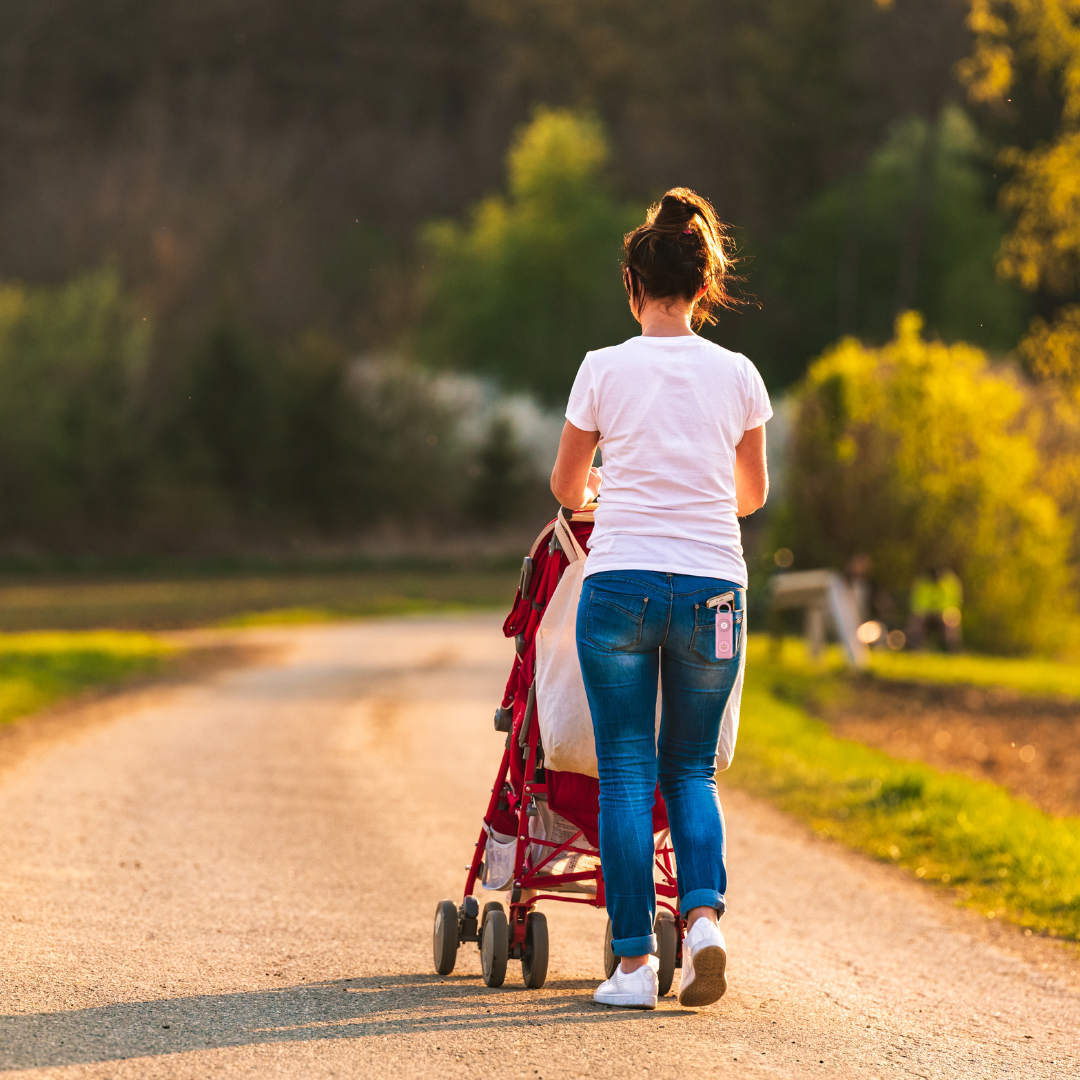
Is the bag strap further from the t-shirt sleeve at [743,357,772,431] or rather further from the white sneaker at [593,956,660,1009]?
the white sneaker at [593,956,660,1009]

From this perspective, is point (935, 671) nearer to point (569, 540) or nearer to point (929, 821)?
point (929, 821)

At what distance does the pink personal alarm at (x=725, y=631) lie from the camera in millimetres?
4383

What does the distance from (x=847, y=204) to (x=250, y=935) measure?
62.5 m

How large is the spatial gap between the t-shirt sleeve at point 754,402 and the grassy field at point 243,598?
25691mm

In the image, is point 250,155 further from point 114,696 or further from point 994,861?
point 994,861

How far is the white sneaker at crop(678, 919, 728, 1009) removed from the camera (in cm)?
425

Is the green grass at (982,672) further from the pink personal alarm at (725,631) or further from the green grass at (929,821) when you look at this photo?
the pink personal alarm at (725,631)

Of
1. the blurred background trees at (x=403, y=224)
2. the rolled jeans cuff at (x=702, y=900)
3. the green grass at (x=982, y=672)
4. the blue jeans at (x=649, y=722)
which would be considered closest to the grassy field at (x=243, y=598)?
the blurred background trees at (x=403, y=224)

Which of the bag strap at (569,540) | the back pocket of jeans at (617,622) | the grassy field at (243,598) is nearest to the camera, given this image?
the back pocket of jeans at (617,622)

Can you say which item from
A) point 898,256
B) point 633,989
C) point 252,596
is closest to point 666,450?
point 633,989

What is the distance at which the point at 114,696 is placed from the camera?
1647 cm

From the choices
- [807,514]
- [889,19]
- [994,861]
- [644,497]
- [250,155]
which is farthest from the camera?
[250,155]

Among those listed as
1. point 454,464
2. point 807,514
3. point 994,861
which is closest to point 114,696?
point 994,861

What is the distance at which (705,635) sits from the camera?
439cm
